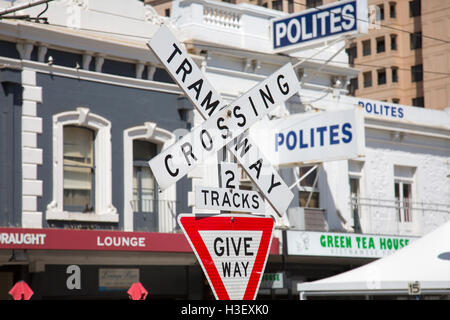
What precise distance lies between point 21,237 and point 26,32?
14.6 ft

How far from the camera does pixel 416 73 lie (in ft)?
189

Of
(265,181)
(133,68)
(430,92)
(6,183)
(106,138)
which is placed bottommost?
(265,181)

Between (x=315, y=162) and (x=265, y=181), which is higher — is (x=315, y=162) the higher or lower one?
the higher one

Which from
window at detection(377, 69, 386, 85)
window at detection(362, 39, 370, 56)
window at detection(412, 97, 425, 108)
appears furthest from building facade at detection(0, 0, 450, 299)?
window at detection(362, 39, 370, 56)

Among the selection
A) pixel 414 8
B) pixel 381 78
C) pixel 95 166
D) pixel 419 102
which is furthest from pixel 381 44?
pixel 95 166

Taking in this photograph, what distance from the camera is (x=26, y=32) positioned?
18.5 metres

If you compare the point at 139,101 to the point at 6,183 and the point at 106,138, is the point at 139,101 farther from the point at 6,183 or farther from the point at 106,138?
the point at 6,183

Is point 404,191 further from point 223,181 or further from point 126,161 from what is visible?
point 223,181

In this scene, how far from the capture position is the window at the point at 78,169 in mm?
19484

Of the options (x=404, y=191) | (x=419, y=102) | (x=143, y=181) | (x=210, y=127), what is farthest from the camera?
(x=419, y=102)

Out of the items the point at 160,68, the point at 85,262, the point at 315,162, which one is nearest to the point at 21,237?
the point at 85,262

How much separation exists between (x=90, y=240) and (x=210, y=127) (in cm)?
1266

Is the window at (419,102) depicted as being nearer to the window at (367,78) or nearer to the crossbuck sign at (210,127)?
the window at (367,78)

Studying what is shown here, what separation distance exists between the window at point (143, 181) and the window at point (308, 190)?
5.20 metres
